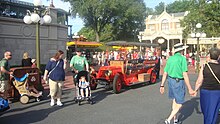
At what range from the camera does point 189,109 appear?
7984 mm

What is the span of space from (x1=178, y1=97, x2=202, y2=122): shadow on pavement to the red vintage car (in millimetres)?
3025

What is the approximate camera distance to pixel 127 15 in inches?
2156

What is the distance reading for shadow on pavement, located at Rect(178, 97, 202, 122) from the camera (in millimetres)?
7117

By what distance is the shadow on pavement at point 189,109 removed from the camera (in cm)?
712

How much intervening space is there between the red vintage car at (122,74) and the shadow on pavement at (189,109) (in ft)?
9.93

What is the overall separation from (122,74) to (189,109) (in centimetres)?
422

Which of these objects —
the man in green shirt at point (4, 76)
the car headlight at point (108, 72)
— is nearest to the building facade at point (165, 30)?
the car headlight at point (108, 72)

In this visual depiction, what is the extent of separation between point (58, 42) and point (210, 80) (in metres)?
15.9

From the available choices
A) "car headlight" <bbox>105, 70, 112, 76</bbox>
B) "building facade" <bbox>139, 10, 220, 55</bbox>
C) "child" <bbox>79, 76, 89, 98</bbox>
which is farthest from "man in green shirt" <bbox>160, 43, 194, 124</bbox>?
"building facade" <bbox>139, 10, 220, 55</bbox>

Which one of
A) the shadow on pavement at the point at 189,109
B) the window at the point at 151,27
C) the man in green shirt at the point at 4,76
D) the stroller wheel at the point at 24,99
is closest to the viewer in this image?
the shadow on pavement at the point at 189,109

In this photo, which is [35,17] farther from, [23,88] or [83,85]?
[83,85]

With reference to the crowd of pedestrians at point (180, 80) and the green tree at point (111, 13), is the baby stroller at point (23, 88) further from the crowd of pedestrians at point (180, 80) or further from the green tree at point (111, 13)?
the green tree at point (111, 13)

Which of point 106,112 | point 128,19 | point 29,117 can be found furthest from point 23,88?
point 128,19

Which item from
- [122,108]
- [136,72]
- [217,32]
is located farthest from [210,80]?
[217,32]
